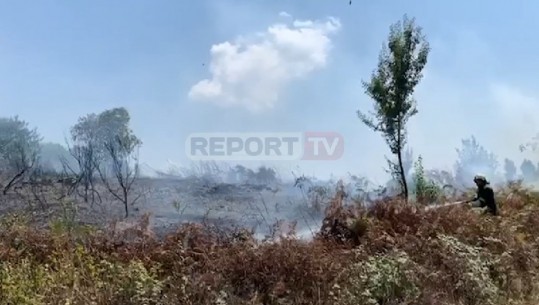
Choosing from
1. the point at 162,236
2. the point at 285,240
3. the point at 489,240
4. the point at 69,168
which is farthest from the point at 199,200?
the point at 489,240

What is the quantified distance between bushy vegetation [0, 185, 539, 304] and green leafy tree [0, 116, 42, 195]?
3.33m

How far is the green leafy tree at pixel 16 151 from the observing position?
27.9 ft

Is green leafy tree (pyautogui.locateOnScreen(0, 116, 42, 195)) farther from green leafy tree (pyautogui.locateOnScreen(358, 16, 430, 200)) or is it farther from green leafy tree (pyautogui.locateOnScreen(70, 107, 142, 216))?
green leafy tree (pyautogui.locateOnScreen(358, 16, 430, 200))

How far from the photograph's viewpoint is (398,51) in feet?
34.7

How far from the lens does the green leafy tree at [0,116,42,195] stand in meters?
8.52

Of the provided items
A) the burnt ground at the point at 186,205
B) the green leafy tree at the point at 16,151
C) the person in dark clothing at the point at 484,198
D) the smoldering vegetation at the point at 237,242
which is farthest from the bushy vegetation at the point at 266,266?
the green leafy tree at the point at 16,151

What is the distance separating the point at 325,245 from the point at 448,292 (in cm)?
125

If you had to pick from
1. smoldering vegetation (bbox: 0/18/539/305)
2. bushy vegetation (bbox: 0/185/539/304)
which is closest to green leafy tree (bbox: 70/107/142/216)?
smoldering vegetation (bbox: 0/18/539/305)

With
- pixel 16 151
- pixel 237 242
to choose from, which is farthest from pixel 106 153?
pixel 237 242

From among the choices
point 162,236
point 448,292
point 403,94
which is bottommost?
point 448,292

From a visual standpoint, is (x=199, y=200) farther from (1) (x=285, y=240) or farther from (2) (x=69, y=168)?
(1) (x=285, y=240)

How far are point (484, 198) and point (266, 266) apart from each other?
469 cm

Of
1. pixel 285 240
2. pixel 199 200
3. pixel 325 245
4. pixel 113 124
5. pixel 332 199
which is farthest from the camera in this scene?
pixel 113 124

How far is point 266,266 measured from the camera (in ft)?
13.1
